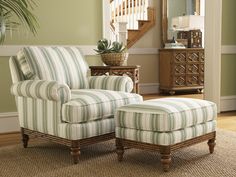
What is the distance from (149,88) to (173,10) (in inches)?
59.0

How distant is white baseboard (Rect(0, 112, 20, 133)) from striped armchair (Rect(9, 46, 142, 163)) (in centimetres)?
74

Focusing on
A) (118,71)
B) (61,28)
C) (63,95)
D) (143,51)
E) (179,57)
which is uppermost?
(61,28)

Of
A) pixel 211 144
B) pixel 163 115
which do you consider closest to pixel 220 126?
pixel 211 144

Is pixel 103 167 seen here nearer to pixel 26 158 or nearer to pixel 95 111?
pixel 95 111

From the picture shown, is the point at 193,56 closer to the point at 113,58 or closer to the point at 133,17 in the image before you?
the point at 133,17

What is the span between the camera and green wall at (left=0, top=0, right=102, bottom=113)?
13.4ft

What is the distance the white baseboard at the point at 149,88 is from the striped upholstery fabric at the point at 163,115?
409cm

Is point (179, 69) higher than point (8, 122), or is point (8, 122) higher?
point (179, 69)

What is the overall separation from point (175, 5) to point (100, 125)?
16.1 ft

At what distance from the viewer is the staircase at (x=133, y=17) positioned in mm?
7007

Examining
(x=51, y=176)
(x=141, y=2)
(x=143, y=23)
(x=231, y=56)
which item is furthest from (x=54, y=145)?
(x=141, y=2)

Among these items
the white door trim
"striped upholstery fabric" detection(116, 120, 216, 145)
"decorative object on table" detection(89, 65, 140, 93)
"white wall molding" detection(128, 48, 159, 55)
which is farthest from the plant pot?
"white wall molding" detection(128, 48, 159, 55)

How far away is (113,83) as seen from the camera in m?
3.47

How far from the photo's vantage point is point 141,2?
755 cm
